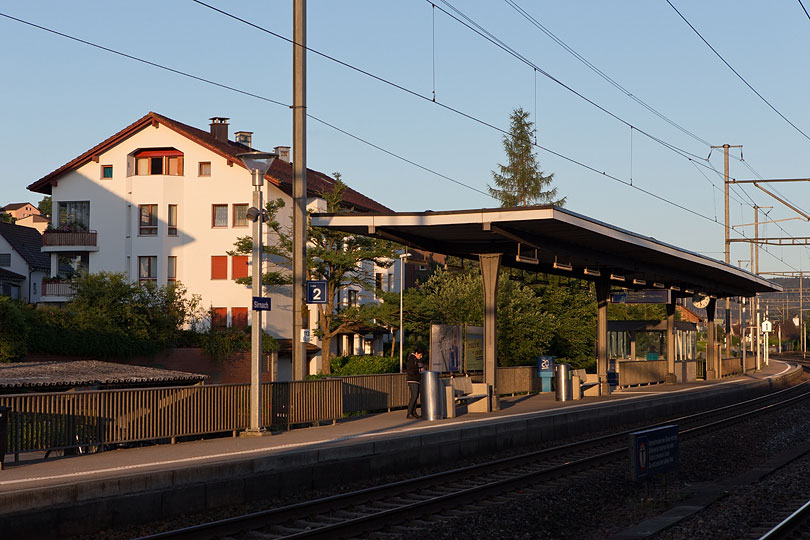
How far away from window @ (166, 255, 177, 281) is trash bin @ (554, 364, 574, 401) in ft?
113

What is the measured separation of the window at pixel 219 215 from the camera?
59.3 meters

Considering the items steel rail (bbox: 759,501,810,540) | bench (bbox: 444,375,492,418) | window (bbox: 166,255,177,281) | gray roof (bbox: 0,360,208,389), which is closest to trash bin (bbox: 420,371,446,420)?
bench (bbox: 444,375,492,418)

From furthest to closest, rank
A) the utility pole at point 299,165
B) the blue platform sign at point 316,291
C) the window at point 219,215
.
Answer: the window at point 219,215
the utility pole at point 299,165
the blue platform sign at point 316,291

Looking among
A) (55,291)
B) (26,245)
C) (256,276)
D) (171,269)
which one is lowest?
(256,276)

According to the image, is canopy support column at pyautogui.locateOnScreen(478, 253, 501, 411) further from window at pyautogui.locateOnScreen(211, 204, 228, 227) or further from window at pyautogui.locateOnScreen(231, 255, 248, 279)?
window at pyautogui.locateOnScreen(211, 204, 228, 227)

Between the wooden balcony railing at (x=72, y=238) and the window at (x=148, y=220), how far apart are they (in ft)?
10.5

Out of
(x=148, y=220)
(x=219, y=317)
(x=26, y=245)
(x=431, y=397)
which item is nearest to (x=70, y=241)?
(x=148, y=220)

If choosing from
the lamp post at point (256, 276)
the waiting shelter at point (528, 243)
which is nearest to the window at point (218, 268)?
the waiting shelter at point (528, 243)

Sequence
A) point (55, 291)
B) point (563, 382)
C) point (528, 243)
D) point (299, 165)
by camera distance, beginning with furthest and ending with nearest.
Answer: point (55, 291) → point (563, 382) → point (528, 243) → point (299, 165)

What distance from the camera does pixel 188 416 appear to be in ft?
57.0

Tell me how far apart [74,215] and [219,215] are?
403 inches

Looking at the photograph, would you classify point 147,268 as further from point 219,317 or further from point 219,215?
point 219,317

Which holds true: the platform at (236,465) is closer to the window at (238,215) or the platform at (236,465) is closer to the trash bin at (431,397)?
the trash bin at (431,397)

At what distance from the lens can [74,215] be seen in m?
62.7
